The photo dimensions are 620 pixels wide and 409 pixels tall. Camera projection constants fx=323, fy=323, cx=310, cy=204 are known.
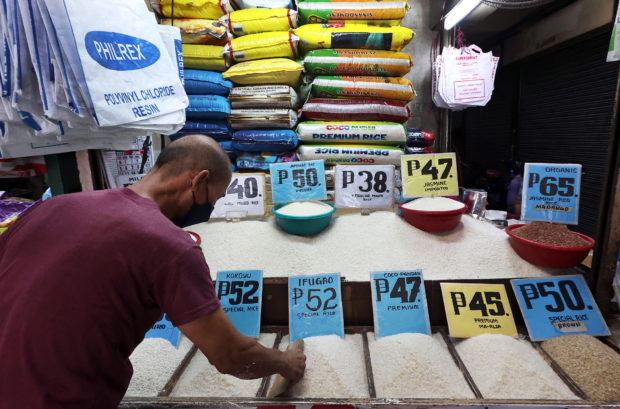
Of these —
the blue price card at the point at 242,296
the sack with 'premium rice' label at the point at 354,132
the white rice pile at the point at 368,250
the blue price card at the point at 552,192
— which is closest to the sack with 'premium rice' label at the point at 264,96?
the sack with 'premium rice' label at the point at 354,132

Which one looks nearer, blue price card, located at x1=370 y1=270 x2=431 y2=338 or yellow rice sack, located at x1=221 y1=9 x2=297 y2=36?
blue price card, located at x1=370 y1=270 x2=431 y2=338

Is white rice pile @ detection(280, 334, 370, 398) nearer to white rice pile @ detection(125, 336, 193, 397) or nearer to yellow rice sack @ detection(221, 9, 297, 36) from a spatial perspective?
white rice pile @ detection(125, 336, 193, 397)

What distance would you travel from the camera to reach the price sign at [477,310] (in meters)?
1.25

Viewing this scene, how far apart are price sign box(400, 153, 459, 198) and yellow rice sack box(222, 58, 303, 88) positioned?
1134 millimetres

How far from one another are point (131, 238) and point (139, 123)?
25.1 inches

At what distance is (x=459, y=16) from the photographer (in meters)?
2.45

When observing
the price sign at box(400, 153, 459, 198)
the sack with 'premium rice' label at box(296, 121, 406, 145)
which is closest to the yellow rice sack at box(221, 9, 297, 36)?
the sack with 'premium rice' label at box(296, 121, 406, 145)

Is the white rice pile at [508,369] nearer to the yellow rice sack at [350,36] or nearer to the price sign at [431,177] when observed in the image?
the price sign at [431,177]

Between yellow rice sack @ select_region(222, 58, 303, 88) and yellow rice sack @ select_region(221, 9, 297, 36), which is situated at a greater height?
yellow rice sack @ select_region(221, 9, 297, 36)

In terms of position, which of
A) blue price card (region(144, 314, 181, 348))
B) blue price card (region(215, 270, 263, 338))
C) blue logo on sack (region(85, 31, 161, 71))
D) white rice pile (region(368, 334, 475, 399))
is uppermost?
blue logo on sack (region(85, 31, 161, 71))

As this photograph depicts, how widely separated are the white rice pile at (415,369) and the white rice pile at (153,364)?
2.32 feet

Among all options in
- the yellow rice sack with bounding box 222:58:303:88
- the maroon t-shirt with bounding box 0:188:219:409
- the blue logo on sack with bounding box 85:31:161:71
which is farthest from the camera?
the yellow rice sack with bounding box 222:58:303:88

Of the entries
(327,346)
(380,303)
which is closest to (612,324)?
(380,303)

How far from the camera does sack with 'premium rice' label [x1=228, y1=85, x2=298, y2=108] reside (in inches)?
88.9
